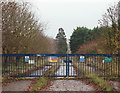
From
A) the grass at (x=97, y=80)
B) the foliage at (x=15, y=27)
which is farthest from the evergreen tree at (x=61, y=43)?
the grass at (x=97, y=80)

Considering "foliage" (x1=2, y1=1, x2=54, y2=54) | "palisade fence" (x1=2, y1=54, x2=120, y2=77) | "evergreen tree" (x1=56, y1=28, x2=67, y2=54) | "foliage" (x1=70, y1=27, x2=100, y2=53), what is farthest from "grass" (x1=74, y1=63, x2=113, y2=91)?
"evergreen tree" (x1=56, y1=28, x2=67, y2=54)

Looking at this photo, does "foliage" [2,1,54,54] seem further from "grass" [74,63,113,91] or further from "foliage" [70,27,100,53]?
"foliage" [70,27,100,53]

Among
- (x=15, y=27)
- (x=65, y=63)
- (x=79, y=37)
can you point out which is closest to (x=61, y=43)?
(x=79, y=37)

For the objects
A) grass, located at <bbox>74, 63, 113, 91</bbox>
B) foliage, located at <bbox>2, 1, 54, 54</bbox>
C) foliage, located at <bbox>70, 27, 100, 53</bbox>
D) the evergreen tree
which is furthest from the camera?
the evergreen tree

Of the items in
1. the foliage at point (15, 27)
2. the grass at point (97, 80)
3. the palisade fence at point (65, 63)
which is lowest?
the grass at point (97, 80)

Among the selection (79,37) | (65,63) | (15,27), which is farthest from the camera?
(79,37)

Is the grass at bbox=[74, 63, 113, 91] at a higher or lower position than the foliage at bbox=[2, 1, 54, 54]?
lower

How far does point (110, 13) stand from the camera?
19719 mm

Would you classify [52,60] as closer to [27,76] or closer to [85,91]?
[27,76]

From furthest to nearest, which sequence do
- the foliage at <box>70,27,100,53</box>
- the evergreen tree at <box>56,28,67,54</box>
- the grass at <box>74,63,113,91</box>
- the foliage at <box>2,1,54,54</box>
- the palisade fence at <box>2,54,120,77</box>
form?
the evergreen tree at <box>56,28,67,54</box>, the foliage at <box>70,27,100,53</box>, the palisade fence at <box>2,54,120,77</box>, the foliage at <box>2,1,54,54</box>, the grass at <box>74,63,113,91</box>

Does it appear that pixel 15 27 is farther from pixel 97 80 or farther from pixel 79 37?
pixel 79 37

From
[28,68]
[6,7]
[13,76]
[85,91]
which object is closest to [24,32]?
[28,68]

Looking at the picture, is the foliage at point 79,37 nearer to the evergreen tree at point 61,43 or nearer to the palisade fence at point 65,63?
the evergreen tree at point 61,43

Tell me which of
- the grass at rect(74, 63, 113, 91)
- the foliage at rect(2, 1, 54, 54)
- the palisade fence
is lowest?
the grass at rect(74, 63, 113, 91)
